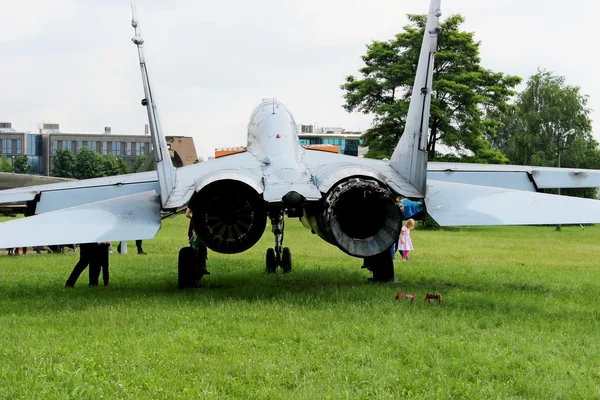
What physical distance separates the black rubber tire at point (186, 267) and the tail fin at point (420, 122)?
3453 mm

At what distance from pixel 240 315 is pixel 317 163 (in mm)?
3188

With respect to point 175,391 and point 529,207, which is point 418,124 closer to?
point 529,207

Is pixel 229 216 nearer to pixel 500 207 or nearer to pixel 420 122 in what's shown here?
pixel 420 122

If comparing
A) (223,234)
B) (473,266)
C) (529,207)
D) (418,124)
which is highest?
(418,124)

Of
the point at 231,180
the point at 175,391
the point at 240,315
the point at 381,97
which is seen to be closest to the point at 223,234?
the point at 231,180

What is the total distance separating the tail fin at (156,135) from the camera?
9398 mm

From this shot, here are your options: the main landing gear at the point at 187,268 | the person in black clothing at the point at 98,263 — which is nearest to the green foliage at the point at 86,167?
the person in black clothing at the point at 98,263

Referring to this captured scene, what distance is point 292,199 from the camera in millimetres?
8547

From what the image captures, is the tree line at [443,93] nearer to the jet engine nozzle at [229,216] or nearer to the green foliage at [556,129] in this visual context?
the green foliage at [556,129]

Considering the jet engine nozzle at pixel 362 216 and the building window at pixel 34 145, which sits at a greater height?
the jet engine nozzle at pixel 362 216

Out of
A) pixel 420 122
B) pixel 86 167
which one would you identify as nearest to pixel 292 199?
pixel 420 122

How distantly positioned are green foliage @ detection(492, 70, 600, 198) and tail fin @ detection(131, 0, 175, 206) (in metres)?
48.8

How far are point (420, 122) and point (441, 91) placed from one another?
29023 millimetres

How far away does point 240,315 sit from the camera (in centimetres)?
788
